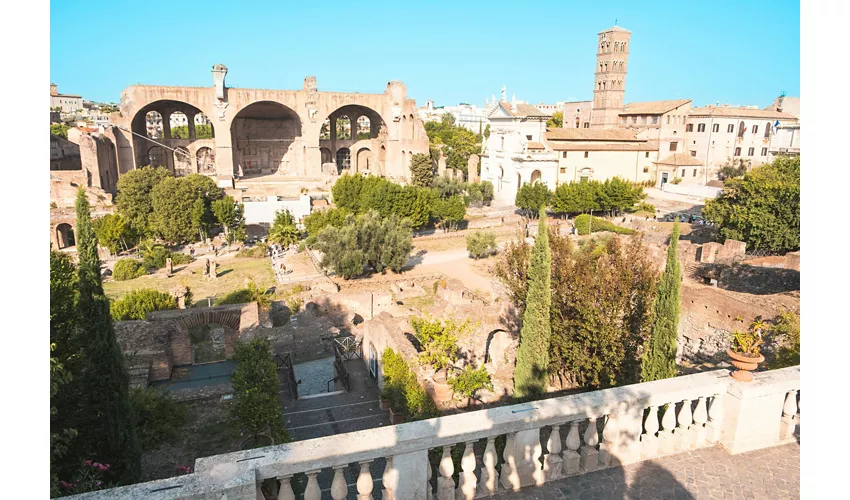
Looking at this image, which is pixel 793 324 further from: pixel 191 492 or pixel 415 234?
pixel 415 234

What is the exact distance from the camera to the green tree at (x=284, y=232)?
30062 millimetres

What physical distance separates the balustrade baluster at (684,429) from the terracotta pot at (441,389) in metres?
5.37

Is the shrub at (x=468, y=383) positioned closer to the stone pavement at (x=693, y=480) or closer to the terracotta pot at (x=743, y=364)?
the stone pavement at (x=693, y=480)

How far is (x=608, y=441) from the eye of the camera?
14.4 ft

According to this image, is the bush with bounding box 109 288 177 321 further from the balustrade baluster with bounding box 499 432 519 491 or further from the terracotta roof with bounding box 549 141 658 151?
the terracotta roof with bounding box 549 141 658 151

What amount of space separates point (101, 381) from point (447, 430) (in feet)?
17.4

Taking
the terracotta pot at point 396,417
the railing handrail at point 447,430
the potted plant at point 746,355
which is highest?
the potted plant at point 746,355

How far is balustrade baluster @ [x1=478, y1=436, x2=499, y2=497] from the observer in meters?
3.95

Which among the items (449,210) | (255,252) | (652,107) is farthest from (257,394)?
(652,107)

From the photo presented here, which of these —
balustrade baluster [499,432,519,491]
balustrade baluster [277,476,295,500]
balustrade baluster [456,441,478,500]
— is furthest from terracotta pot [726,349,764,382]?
balustrade baluster [277,476,295,500]

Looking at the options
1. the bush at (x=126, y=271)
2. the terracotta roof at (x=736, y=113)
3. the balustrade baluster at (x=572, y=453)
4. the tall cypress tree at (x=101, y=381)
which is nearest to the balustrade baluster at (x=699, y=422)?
the balustrade baluster at (x=572, y=453)

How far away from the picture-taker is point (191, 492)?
302 centimetres
